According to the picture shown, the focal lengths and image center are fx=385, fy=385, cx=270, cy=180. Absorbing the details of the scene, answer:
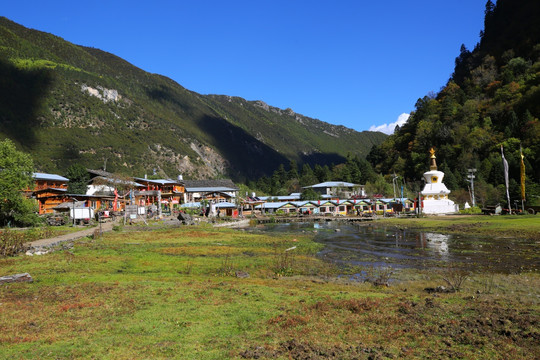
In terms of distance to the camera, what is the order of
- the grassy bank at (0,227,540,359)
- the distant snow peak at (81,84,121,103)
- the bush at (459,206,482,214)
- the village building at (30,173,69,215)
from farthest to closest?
the distant snow peak at (81,84,121,103) → the bush at (459,206,482,214) → the village building at (30,173,69,215) → the grassy bank at (0,227,540,359)

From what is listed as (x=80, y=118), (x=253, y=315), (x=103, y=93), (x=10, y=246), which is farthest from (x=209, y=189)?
(x=253, y=315)

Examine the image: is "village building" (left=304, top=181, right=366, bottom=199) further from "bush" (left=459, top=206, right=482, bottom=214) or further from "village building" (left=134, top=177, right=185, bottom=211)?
"bush" (left=459, top=206, right=482, bottom=214)

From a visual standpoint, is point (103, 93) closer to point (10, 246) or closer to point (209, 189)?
point (209, 189)

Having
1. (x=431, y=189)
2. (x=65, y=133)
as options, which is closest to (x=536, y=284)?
(x=431, y=189)

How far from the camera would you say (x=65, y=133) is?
116m

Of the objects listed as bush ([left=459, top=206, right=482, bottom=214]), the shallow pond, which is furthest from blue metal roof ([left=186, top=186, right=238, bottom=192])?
the shallow pond

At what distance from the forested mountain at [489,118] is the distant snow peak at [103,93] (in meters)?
109

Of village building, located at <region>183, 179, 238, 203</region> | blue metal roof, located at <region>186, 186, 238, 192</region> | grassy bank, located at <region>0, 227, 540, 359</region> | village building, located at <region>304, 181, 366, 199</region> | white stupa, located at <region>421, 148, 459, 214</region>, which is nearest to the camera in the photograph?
grassy bank, located at <region>0, 227, 540, 359</region>

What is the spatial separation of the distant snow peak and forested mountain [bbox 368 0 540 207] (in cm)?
10921

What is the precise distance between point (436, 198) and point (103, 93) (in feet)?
424

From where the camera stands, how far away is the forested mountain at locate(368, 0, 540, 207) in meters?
83.9

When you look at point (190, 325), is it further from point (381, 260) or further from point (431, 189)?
point (431, 189)

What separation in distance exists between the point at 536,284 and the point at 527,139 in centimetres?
8037

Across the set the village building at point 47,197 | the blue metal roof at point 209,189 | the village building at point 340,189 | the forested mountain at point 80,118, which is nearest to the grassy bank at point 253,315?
the village building at point 47,197
